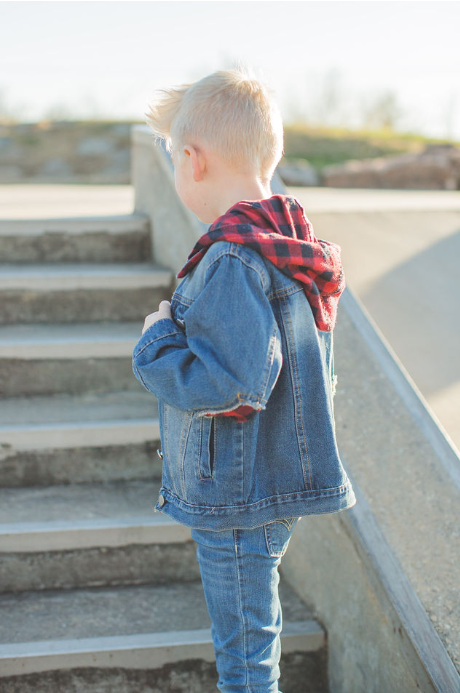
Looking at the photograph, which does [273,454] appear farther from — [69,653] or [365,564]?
[69,653]

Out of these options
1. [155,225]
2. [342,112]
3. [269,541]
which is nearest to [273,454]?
[269,541]

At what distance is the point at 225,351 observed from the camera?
4.28 feet

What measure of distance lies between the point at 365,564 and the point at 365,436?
420 millimetres

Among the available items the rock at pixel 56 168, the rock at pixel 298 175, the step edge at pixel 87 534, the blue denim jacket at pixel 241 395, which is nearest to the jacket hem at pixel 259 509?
the blue denim jacket at pixel 241 395

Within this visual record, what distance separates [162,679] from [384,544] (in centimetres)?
88

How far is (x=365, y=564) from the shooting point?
181cm

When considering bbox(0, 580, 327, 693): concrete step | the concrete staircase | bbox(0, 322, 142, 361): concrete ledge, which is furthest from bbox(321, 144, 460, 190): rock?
bbox(0, 580, 327, 693): concrete step

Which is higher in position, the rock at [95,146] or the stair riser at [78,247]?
the stair riser at [78,247]

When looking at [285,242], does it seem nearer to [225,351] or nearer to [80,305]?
[225,351]

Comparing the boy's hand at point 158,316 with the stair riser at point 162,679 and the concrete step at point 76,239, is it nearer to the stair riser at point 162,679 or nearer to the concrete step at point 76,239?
the stair riser at point 162,679

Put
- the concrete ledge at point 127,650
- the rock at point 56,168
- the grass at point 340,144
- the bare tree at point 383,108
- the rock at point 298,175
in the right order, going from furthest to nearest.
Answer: the bare tree at point 383,108 → the rock at point 56,168 → the grass at point 340,144 → the rock at point 298,175 → the concrete ledge at point 127,650

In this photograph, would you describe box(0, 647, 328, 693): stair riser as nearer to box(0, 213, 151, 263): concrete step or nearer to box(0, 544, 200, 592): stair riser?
box(0, 544, 200, 592): stair riser

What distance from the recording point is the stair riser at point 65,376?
290 centimetres

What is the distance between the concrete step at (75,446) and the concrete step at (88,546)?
0.17 metres
